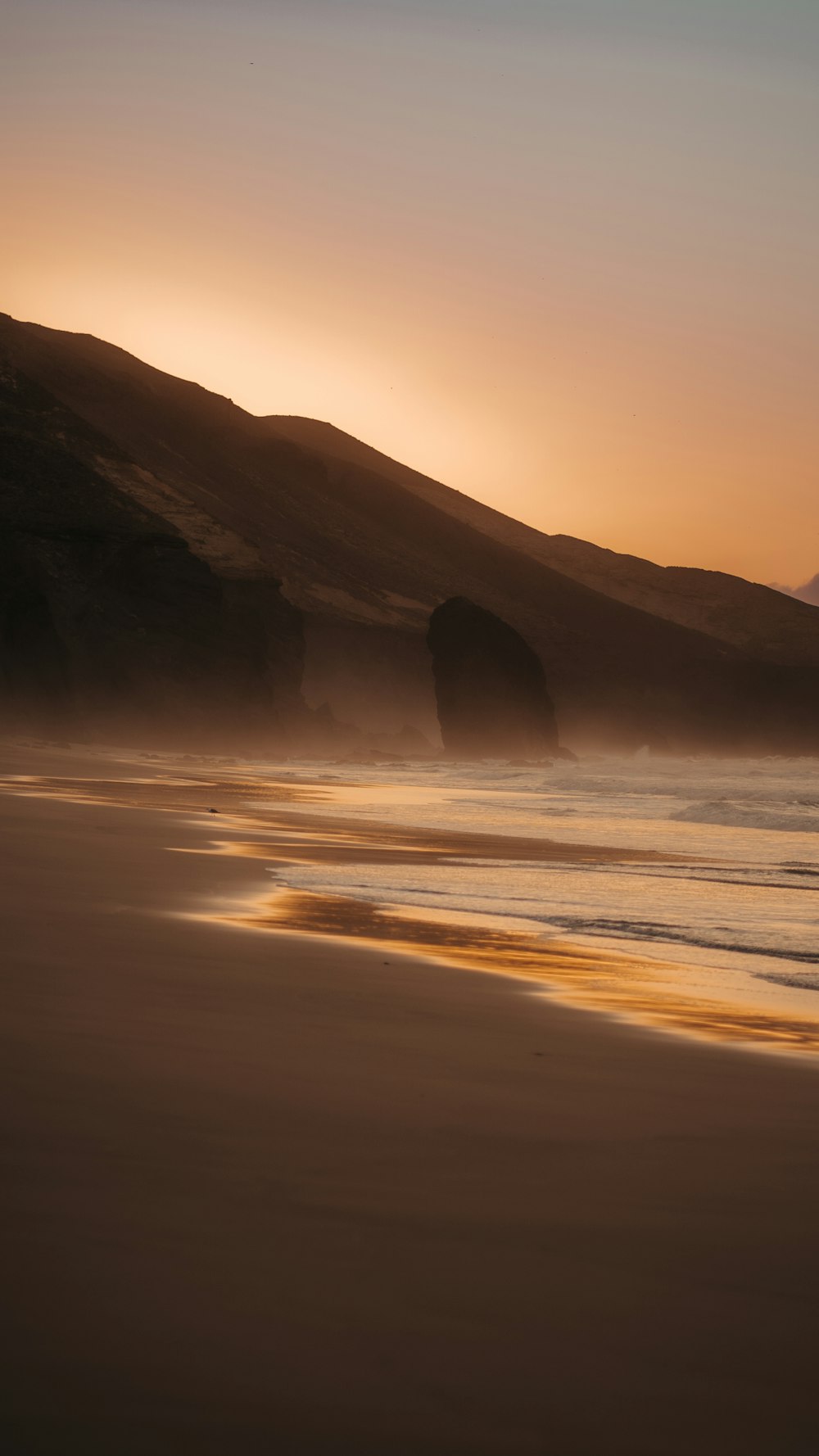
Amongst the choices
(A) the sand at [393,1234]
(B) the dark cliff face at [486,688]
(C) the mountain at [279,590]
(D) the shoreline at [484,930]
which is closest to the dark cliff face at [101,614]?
(C) the mountain at [279,590]

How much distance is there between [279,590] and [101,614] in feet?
64.3

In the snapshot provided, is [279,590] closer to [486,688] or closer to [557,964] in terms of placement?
[486,688]

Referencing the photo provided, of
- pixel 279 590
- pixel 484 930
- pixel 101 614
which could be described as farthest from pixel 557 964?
pixel 279 590

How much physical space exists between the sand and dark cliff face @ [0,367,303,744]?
45.5 meters

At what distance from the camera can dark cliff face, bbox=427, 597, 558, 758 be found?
76.1 meters

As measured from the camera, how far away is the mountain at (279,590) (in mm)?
54281

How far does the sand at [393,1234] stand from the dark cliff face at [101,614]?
45.5m

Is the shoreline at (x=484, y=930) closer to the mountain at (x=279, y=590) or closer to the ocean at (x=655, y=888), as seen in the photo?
the ocean at (x=655, y=888)

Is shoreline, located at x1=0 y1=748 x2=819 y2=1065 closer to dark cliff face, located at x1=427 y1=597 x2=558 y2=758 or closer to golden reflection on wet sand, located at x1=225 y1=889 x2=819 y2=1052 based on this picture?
golden reflection on wet sand, located at x1=225 y1=889 x2=819 y2=1052

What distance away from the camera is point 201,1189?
7.91ft

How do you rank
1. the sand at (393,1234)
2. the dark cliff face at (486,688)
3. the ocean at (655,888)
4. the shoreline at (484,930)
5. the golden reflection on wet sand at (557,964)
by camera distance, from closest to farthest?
1. the sand at (393,1234)
2. the golden reflection on wet sand at (557,964)
3. the shoreline at (484,930)
4. the ocean at (655,888)
5. the dark cliff face at (486,688)

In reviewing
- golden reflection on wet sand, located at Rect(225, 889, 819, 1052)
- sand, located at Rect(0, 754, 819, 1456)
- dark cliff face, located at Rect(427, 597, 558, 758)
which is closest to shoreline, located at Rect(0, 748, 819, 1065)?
golden reflection on wet sand, located at Rect(225, 889, 819, 1052)

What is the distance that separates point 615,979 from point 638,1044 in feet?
4.67

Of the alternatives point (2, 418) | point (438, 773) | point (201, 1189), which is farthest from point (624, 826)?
point (2, 418)
